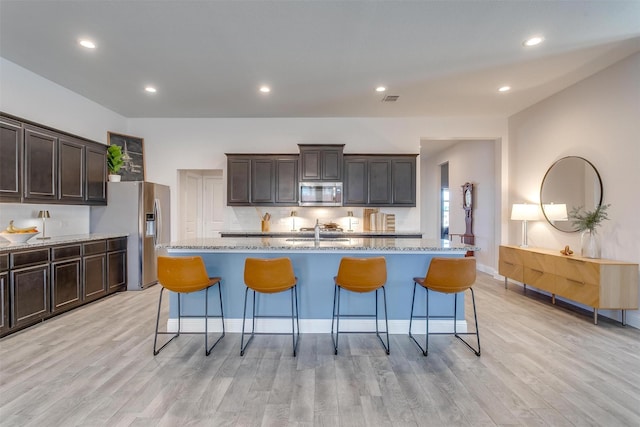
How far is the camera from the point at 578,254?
12.7 feet

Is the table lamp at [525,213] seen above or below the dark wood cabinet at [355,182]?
below

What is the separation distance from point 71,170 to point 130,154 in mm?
1572

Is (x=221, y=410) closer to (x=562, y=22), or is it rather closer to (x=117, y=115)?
(x=562, y=22)

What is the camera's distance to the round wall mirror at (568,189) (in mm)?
3727

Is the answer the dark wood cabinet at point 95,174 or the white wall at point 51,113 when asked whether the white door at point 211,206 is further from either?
the dark wood cabinet at point 95,174

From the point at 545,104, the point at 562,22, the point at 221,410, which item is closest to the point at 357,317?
the point at 221,410

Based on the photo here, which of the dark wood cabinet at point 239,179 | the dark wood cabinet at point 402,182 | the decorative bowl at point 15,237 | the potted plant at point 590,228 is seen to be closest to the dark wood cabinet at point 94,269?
the decorative bowl at point 15,237

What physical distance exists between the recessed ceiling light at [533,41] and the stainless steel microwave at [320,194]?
308 centimetres

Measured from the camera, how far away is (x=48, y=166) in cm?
359

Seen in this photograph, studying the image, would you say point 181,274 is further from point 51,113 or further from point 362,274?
point 51,113

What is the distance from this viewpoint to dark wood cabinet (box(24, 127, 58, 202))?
3336mm

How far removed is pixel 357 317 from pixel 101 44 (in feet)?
13.0

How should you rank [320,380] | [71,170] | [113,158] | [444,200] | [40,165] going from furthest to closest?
[444,200]
[113,158]
[71,170]
[40,165]
[320,380]

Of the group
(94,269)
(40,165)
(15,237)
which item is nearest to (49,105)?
(40,165)
